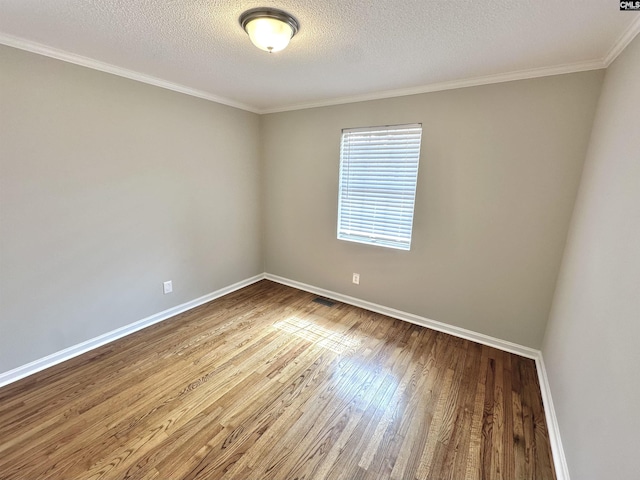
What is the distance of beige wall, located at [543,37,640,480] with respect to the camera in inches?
40.2

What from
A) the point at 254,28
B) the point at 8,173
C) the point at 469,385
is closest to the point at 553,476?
the point at 469,385

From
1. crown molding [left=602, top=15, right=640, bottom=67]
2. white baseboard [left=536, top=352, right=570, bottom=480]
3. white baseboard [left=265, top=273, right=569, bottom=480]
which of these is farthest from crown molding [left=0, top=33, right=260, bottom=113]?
white baseboard [left=536, top=352, right=570, bottom=480]

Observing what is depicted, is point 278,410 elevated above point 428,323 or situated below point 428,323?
below

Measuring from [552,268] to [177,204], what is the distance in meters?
3.38

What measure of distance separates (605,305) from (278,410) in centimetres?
185

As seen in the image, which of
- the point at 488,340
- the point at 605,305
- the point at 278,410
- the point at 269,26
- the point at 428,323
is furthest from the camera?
the point at 428,323

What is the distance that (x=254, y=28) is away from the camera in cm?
147

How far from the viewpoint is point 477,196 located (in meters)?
2.38

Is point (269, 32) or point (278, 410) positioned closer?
point (269, 32)

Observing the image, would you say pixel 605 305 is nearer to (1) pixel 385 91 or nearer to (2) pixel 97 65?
(1) pixel 385 91

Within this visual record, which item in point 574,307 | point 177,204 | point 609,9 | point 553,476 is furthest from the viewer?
point 177,204

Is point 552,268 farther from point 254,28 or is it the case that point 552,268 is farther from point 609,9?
point 254,28

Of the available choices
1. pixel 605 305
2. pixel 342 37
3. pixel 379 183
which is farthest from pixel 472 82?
pixel 605 305

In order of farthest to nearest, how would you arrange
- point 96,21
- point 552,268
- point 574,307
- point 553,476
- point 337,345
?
point 337,345 < point 552,268 < point 574,307 < point 96,21 < point 553,476
